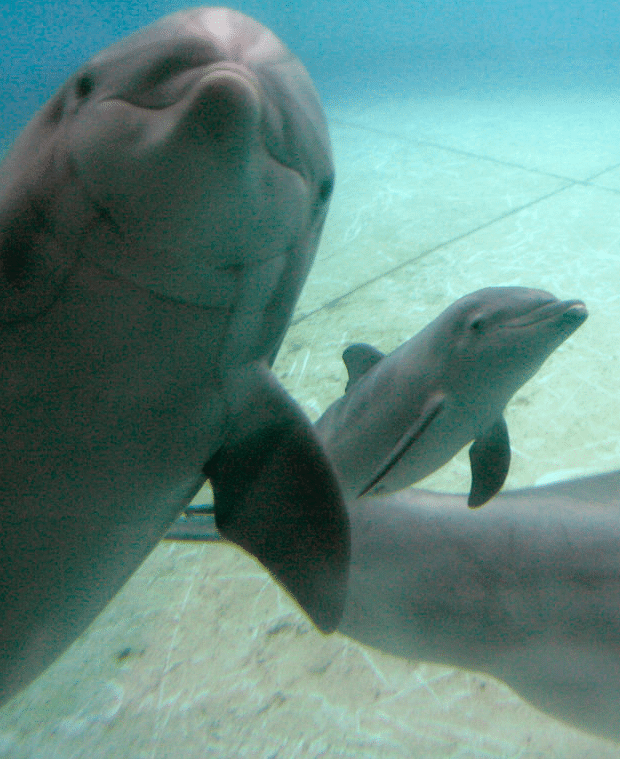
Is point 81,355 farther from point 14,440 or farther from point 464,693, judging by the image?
point 464,693

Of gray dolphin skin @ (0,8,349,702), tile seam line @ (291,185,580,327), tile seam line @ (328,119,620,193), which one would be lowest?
tile seam line @ (328,119,620,193)

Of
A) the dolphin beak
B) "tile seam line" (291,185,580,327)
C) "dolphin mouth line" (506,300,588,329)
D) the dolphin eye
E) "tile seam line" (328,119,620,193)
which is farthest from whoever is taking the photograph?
"tile seam line" (328,119,620,193)

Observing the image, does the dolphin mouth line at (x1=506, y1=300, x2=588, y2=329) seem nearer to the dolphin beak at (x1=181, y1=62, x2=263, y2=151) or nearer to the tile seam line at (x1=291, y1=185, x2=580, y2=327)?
the dolphin beak at (x1=181, y1=62, x2=263, y2=151)

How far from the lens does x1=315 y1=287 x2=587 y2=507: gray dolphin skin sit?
2.33 metres

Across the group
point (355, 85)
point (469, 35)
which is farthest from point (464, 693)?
point (469, 35)

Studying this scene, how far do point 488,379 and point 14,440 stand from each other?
1.60 meters

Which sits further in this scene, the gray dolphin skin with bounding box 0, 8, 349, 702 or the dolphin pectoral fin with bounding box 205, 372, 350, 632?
the dolphin pectoral fin with bounding box 205, 372, 350, 632

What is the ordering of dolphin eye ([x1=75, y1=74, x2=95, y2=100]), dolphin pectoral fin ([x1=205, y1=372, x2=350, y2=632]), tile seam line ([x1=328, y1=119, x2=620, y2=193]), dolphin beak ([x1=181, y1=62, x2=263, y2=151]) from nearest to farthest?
dolphin beak ([x1=181, y1=62, x2=263, y2=151])
dolphin eye ([x1=75, y1=74, x2=95, y2=100])
dolphin pectoral fin ([x1=205, y1=372, x2=350, y2=632])
tile seam line ([x1=328, y1=119, x2=620, y2=193])

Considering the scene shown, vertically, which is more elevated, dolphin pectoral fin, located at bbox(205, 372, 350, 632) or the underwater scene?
dolphin pectoral fin, located at bbox(205, 372, 350, 632)

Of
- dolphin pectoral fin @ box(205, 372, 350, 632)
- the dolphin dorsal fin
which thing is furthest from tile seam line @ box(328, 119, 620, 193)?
dolphin pectoral fin @ box(205, 372, 350, 632)

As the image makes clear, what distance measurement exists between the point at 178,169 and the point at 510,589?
6.38 ft

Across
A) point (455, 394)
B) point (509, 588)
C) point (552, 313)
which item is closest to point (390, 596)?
point (509, 588)

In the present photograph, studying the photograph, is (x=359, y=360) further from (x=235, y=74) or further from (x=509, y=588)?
(x=235, y=74)

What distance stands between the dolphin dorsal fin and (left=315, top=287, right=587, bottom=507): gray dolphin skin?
140 mm
